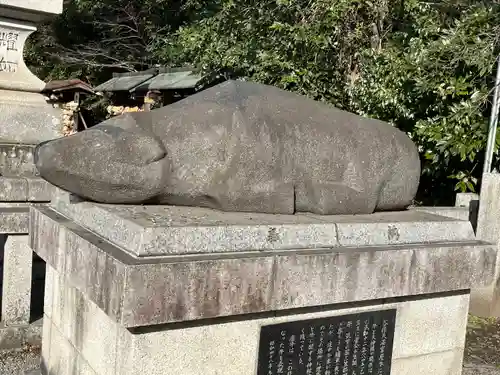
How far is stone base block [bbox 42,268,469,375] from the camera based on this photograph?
95.5 inches

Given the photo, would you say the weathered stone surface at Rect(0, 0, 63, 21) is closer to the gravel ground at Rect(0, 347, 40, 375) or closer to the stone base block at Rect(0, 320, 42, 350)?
the stone base block at Rect(0, 320, 42, 350)

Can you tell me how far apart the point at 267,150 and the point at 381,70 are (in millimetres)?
5288

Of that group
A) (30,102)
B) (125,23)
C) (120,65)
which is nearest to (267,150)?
(30,102)

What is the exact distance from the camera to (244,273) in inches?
96.7

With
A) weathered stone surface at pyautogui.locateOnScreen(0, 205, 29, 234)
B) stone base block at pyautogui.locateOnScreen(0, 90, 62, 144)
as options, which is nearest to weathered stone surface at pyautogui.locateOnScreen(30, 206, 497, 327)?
weathered stone surface at pyautogui.locateOnScreen(0, 205, 29, 234)

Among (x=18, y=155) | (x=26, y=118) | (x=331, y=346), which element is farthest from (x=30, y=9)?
(x=331, y=346)

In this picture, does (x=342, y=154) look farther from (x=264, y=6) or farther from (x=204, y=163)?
(x=264, y=6)

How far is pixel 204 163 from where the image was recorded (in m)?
2.79

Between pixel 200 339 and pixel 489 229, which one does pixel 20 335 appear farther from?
pixel 489 229

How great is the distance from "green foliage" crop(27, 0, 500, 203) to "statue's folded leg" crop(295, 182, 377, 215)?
3.50 metres

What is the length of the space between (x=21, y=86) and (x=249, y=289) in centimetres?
345

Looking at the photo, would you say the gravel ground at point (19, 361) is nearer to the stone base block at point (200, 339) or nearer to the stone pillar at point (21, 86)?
the stone base block at point (200, 339)

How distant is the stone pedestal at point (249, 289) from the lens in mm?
2344

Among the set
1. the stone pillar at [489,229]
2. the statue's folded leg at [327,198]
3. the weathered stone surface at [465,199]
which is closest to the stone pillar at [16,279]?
the statue's folded leg at [327,198]
